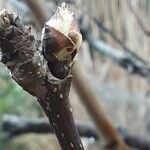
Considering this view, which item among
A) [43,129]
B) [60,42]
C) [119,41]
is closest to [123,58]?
[119,41]

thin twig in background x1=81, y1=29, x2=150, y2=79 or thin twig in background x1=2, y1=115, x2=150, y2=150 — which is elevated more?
thin twig in background x1=81, y1=29, x2=150, y2=79

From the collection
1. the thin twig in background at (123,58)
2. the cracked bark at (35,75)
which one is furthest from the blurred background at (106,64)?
the cracked bark at (35,75)

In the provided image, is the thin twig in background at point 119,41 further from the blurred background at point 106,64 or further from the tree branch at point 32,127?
the tree branch at point 32,127

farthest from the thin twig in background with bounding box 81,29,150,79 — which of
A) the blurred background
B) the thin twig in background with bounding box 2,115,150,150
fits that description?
the thin twig in background with bounding box 2,115,150,150

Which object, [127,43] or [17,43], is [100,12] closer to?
[127,43]

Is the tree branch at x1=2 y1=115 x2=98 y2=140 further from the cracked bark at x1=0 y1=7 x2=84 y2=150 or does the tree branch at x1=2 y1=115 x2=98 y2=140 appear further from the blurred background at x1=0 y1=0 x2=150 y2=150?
the cracked bark at x1=0 y1=7 x2=84 y2=150
